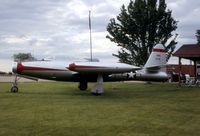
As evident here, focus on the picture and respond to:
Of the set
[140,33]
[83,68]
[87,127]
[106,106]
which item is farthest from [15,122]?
[140,33]

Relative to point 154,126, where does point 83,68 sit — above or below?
above

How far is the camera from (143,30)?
43281mm

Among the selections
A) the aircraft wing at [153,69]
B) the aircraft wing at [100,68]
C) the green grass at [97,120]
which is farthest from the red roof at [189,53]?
the green grass at [97,120]

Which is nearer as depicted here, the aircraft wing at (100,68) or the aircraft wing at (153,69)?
the aircraft wing at (100,68)

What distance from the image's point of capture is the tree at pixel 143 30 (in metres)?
43.2

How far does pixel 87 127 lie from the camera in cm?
1209

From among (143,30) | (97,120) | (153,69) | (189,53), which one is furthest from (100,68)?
(143,30)

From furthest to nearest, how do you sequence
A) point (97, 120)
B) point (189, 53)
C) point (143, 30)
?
point (143, 30) < point (189, 53) < point (97, 120)

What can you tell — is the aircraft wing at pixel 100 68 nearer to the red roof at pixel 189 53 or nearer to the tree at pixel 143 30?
the red roof at pixel 189 53

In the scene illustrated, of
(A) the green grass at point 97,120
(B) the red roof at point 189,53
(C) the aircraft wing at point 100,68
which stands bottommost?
(A) the green grass at point 97,120

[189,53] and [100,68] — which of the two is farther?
[189,53]

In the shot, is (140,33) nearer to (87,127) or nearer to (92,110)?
(92,110)

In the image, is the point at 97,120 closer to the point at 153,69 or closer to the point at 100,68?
the point at 100,68

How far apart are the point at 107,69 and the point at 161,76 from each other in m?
7.51
